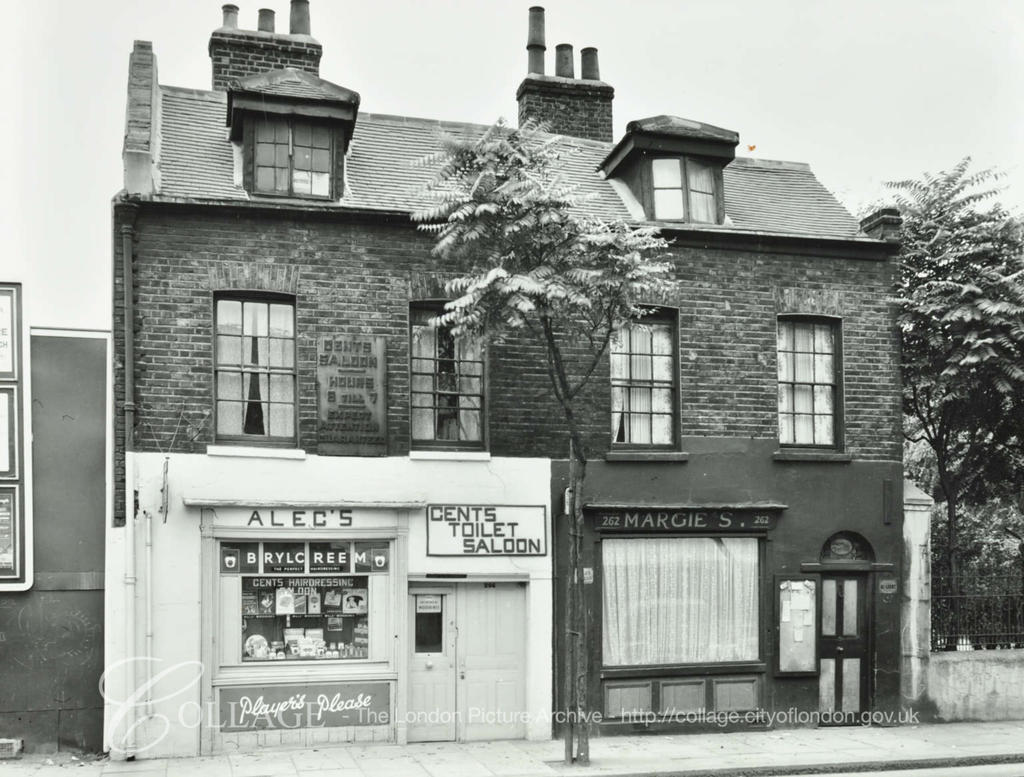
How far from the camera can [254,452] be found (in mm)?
13492

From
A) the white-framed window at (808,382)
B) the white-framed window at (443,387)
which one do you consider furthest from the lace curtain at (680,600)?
the white-framed window at (443,387)

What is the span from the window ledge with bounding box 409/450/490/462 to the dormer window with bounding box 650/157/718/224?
4.21 m

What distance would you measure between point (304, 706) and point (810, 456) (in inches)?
291

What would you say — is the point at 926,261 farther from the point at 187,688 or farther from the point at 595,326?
the point at 187,688

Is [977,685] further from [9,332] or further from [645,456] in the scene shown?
[9,332]

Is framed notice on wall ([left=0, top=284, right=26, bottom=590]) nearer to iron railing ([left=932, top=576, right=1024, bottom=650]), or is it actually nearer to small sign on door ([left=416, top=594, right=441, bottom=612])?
small sign on door ([left=416, top=594, right=441, bottom=612])

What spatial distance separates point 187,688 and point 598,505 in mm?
5430

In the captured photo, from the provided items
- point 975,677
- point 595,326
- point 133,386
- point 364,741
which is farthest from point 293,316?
point 975,677

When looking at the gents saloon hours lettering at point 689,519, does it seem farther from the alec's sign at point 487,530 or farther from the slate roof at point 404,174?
the slate roof at point 404,174

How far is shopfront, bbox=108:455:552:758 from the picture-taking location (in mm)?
13078

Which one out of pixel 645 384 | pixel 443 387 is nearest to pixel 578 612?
pixel 443 387

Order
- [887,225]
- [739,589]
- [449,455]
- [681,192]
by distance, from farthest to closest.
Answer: [887,225] < [681,192] < [739,589] < [449,455]

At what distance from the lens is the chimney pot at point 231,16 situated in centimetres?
1672

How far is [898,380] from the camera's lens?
52.2ft
